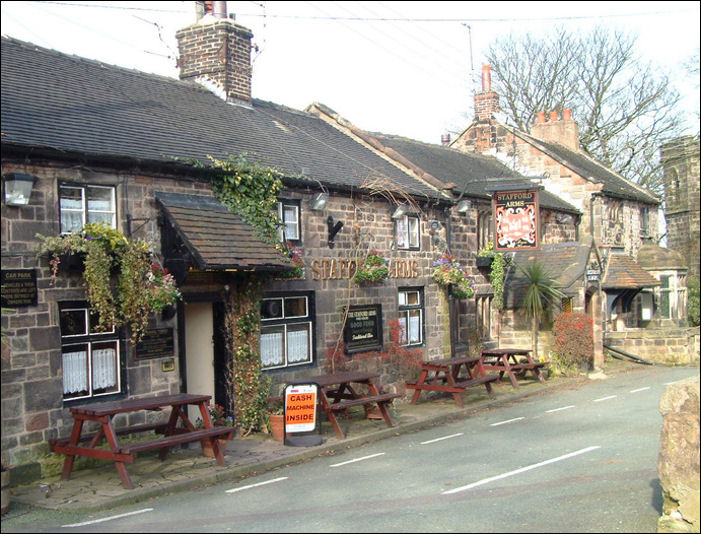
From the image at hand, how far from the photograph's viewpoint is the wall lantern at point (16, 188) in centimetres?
1030

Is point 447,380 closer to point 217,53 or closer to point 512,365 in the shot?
point 512,365

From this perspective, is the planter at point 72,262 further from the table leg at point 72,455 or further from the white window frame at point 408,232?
the white window frame at point 408,232

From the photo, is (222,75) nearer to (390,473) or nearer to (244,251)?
(244,251)

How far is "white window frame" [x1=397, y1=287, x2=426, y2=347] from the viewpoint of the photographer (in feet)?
59.4

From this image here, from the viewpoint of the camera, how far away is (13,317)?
10.4m

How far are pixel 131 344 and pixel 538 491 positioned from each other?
6336 millimetres

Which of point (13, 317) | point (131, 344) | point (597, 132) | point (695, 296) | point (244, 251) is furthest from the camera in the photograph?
point (597, 132)

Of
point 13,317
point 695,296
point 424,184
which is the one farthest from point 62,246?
point 695,296

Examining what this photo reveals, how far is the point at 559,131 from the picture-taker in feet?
111

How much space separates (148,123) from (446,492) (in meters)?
8.70

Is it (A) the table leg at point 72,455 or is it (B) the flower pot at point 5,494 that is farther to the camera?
(A) the table leg at point 72,455

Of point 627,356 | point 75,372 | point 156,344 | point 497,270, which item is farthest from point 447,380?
point 627,356

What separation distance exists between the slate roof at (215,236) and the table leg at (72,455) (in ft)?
9.64

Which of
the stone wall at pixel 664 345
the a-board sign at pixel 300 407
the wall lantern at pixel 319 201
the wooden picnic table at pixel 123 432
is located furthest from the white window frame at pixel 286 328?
the stone wall at pixel 664 345
